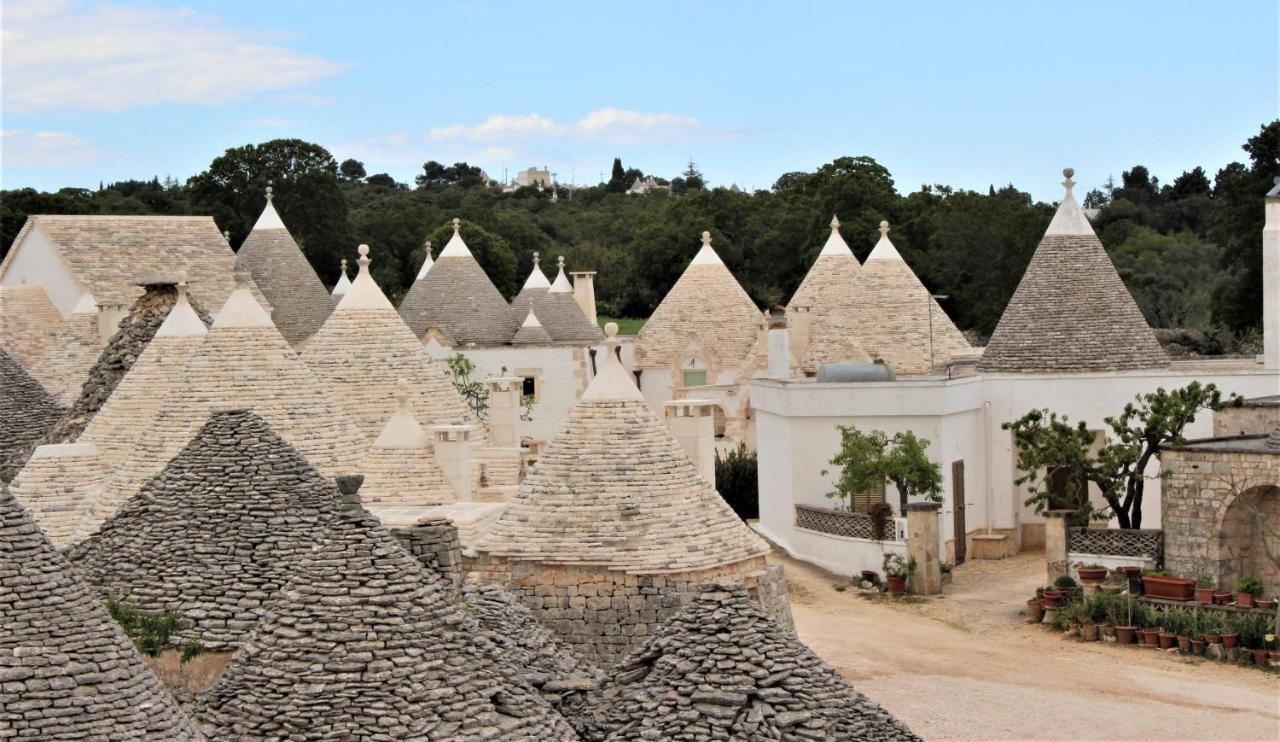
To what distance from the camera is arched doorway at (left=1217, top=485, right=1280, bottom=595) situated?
1073 inches

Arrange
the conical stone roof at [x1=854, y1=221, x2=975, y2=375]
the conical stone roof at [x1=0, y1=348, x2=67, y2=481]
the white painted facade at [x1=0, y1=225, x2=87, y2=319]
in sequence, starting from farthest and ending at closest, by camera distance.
Result: the conical stone roof at [x1=854, y1=221, x2=975, y2=375], the white painted facade at [x1=0, y1=225, x2=87, y2=319], the conical stone roof at [x1=0, y1=348, x2=67, y2=481]

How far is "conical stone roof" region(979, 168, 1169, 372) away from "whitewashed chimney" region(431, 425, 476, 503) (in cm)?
1442

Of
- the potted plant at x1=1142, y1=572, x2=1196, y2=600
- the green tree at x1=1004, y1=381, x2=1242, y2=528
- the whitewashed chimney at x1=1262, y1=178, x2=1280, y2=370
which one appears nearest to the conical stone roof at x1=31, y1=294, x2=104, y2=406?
the green tree at x1=1004, y1=381, x2=1242, y2=528

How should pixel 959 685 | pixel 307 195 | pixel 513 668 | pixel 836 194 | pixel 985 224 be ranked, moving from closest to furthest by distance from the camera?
pixel 513 668, pixel 959 685, pixel 985 224, pixel 836 194, pixel 307 195

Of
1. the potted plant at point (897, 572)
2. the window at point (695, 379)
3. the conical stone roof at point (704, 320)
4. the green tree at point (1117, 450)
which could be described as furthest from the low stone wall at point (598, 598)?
the window at point (695, 379)

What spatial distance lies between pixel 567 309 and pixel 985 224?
60.1 ft

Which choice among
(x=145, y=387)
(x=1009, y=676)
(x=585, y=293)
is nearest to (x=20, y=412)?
(x=145, y=387)

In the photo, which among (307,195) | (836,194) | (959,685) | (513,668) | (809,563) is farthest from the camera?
(307,195)

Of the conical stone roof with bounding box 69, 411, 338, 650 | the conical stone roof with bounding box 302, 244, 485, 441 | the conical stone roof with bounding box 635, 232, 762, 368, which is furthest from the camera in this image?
the conical stone roof with bounding box 635, 232, 762, 368

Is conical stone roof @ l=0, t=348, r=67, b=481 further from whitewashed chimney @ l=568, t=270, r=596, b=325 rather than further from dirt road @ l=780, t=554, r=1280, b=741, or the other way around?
whitewashed chimney @ l=568, t=270, r=596, b=325

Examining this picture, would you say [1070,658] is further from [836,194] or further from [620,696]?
[836,194]

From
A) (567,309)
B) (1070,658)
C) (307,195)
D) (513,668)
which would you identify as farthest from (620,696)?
(307,195)

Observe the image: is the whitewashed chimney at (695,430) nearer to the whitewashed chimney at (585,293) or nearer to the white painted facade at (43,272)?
the white painted facade at (43,272)

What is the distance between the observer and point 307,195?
70.8 meters
